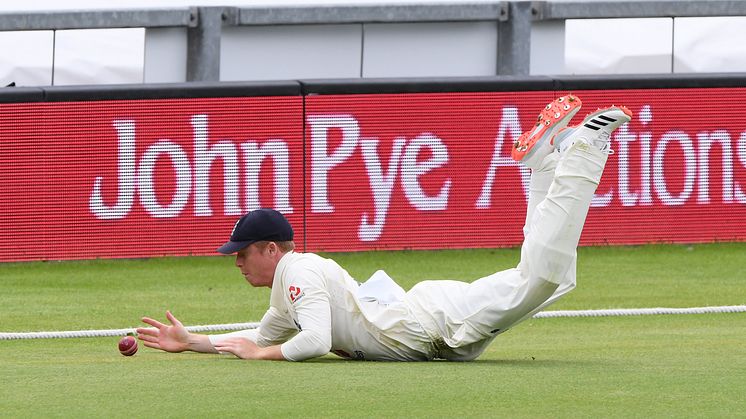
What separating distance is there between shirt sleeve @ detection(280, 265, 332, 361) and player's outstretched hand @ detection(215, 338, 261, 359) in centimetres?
34

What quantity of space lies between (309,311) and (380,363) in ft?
1.61

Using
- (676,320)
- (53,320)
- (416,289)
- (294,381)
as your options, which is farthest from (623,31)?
(294,381)

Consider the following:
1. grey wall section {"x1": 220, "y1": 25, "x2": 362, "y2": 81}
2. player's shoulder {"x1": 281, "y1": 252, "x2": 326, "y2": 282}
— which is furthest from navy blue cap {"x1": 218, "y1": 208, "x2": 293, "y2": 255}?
grey wall section {"x1": 220, "y1": 25, "x2": 362, "y2": 81}

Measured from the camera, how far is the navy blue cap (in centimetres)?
730

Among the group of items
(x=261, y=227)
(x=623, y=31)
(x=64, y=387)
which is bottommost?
(x=64, y=387)

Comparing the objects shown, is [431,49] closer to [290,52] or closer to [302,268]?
[290,52]

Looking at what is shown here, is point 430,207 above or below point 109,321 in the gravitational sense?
above

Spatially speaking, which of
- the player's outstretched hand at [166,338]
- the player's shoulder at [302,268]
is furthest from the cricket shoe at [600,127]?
the player's outstretched hand at [166,338]

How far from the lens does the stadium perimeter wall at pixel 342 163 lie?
551 inches

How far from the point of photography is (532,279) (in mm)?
7320

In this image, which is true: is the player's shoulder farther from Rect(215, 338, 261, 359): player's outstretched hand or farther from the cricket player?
Rect(215, 338, 261, 359): player's outstretched hand

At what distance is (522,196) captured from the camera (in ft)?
48.5

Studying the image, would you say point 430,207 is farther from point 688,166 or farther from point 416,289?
point 416,289

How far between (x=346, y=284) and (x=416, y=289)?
0.43m
